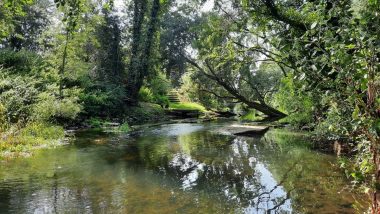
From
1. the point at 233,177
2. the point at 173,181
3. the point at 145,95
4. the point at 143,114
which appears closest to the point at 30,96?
the point at 173,181

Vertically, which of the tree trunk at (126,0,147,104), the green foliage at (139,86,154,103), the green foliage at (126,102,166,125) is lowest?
the green foliage at (126,102,166,125)

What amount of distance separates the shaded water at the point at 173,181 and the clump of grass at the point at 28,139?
63 cm

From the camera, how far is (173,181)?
688 cm

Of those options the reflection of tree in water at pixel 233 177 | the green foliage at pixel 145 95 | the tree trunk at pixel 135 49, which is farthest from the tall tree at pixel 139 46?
the reflection of tree in water at pixel 233 177

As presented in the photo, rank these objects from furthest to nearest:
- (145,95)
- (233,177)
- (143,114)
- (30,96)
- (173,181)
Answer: (145,95) → (143,114) → (30,96) → (233,177) → (173,181)

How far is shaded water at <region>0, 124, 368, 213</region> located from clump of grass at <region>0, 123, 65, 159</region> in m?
0.63

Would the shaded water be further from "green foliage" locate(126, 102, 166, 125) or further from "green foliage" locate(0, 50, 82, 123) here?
"green foliage" locate(126, 102, 166, 125)

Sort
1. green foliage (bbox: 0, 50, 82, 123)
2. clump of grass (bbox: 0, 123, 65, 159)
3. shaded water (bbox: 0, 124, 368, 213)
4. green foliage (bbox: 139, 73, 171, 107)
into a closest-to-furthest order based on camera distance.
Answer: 1. shaded water (bbox: 0, 124, 368, 213)
2. clump of grass (bbox: 0, 123, 65, 159)
3. green foliage (bbox: 0, 50, 82, 123)
4. green foliage (bbox: 139, 73, 171, 107)

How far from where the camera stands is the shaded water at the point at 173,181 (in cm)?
531

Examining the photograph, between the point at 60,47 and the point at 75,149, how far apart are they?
12596mm

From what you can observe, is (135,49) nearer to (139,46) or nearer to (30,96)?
(139,46)

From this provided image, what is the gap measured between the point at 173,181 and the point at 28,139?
249 inches

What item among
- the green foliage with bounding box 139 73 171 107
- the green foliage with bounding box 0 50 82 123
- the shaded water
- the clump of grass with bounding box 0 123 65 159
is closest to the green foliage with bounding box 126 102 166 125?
the green foliage with bounding box 139 73 171 107

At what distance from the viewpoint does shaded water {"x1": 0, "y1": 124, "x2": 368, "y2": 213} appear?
5.31 metres
